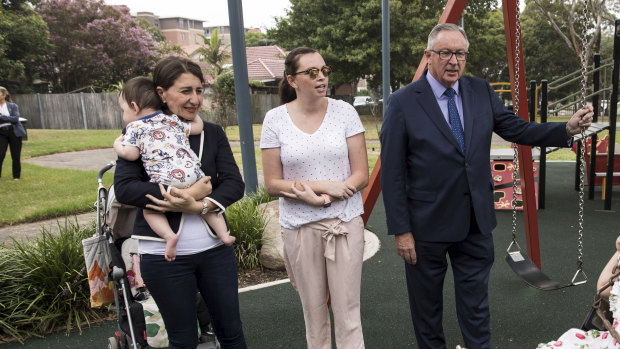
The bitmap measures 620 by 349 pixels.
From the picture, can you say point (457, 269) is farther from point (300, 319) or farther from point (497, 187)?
point (497, 187)

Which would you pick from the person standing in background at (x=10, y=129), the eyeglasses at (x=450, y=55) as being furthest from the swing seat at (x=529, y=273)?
the person standing in background at (x=10, y=129)

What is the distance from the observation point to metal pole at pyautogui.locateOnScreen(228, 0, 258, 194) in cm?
597

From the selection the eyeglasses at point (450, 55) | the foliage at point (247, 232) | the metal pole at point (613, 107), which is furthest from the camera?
the metal pole at point (613, 107)

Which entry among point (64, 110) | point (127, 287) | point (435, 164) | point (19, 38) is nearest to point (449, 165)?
point (435, 164)

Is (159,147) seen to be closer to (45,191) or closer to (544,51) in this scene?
(45,191)

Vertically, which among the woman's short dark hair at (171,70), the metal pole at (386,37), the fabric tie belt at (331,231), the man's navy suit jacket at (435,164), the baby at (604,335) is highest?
the metal pole at (386,37)

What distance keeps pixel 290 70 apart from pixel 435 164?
0.93m

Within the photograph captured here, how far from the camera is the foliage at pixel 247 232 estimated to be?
5102 mm

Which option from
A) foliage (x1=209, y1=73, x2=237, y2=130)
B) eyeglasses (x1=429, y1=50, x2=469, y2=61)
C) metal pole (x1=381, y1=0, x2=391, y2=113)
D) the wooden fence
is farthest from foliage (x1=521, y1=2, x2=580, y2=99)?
eyeglasses (x1=429, y1=50, x2=469, y2=61)

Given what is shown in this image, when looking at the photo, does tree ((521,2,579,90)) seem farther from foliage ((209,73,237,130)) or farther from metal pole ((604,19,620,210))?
metal pole ((604,19,620,210))

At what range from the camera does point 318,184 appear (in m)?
2.64

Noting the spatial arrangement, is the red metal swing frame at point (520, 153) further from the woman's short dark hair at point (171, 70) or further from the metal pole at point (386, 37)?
the metal pole at point (386, 37)

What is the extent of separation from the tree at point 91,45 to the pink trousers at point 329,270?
33822mm

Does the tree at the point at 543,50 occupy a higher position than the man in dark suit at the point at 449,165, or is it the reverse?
the tree at the point at 543,50
